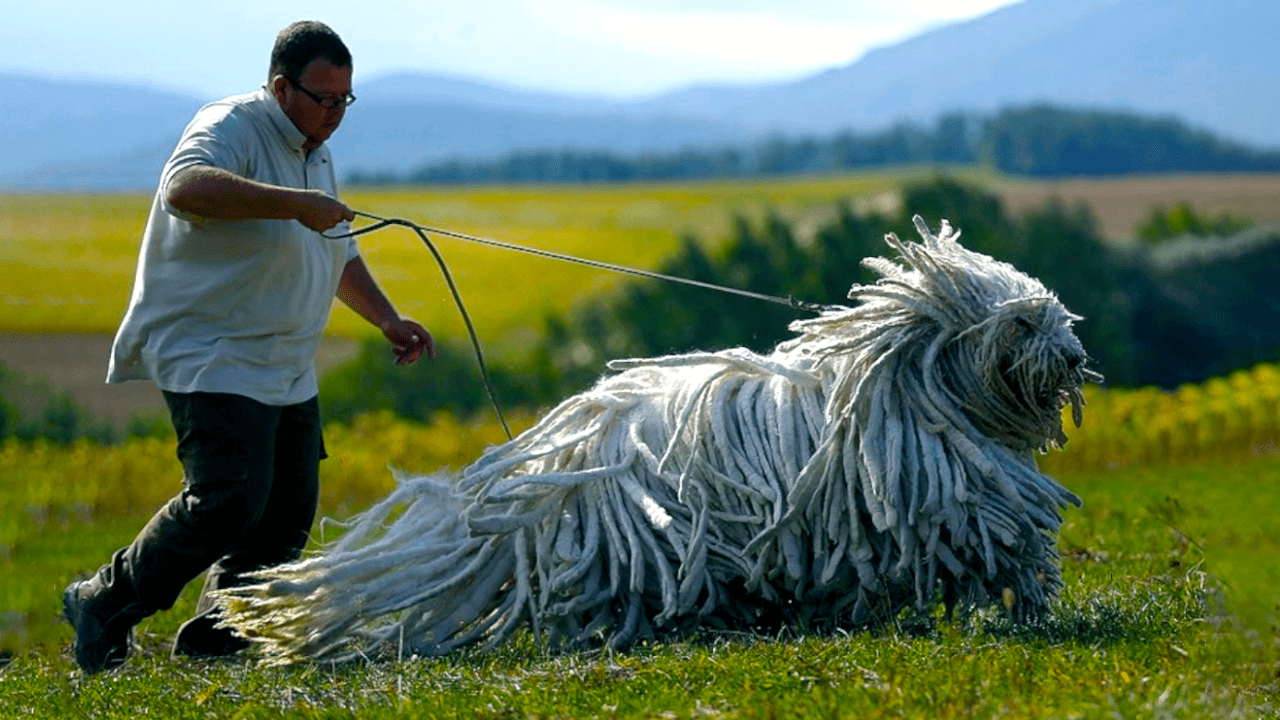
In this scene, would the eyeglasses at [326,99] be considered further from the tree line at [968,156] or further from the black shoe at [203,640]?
the tree line at [968,156]

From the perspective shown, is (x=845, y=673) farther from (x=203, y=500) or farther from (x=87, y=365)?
(x=87, y=365)

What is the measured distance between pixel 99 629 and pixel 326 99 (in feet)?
6.69

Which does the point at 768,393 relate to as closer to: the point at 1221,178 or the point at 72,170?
the point at 1221,178

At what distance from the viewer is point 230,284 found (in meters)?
6.36

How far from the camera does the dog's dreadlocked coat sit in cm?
590

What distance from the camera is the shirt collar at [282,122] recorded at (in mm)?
6512

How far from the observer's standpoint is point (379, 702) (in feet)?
17.0

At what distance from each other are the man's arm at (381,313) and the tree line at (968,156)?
64.2 meters

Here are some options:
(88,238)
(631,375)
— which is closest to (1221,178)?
(88,238)

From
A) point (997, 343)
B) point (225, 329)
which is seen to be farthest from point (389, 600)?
point (997, 343)

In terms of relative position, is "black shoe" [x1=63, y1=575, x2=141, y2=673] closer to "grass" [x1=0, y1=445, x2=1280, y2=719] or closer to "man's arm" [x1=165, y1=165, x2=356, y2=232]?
"grass" [x1=0, y1=445, x2=1280, y2=719]

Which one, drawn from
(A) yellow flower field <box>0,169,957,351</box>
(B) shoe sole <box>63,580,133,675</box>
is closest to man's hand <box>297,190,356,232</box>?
(B) shoe sole <box>63,580,133,675</box>

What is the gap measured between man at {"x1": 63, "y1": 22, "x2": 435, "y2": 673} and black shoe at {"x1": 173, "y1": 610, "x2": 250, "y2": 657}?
3cm

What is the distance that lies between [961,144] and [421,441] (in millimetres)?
91007
